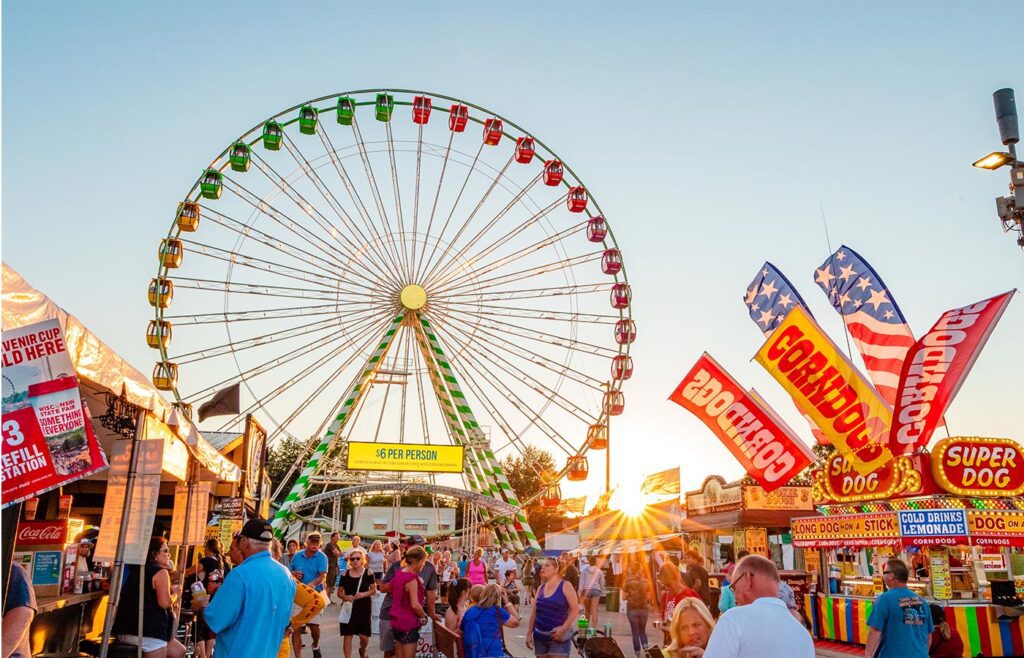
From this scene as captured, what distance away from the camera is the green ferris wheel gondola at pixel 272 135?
22.3m

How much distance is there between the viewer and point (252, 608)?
14.4ft

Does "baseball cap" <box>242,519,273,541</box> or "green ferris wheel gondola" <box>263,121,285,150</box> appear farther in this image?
"green ferris wheel gondola" <box>263,121,285,150</box>

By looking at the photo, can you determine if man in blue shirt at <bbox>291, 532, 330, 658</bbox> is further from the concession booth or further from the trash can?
the concession booth

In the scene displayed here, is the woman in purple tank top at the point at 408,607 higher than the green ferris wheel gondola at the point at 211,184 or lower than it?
lower

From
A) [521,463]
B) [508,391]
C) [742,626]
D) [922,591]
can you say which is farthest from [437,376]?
[521,463]

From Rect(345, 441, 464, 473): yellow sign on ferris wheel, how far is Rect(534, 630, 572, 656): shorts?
18.8 m

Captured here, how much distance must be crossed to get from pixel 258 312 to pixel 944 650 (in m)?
18.7

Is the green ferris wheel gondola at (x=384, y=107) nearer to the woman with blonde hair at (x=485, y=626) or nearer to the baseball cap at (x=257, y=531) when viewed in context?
the woman with blonde hair at (x=485, y=626)

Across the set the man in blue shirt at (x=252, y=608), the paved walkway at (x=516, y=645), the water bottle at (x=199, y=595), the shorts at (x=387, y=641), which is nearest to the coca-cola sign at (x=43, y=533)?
the water bottle at (x=199, y=595)

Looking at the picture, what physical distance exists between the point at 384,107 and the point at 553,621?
19166mm

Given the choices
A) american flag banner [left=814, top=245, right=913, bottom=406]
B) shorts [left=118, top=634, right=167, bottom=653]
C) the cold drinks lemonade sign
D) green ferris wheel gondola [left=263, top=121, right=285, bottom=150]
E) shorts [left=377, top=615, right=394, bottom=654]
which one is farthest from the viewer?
green ferris wheel gondola [left=263, top=121, right=285, bottom=150]

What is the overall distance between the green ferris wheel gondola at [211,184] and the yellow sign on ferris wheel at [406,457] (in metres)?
8.80

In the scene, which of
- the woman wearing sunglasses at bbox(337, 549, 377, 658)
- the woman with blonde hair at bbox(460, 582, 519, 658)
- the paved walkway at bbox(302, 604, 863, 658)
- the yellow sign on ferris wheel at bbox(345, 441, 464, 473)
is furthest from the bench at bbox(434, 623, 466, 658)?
the yellow sign on ferris wheel at bbox(345, 441, 464, 473)

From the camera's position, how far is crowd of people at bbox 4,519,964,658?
3602mm
